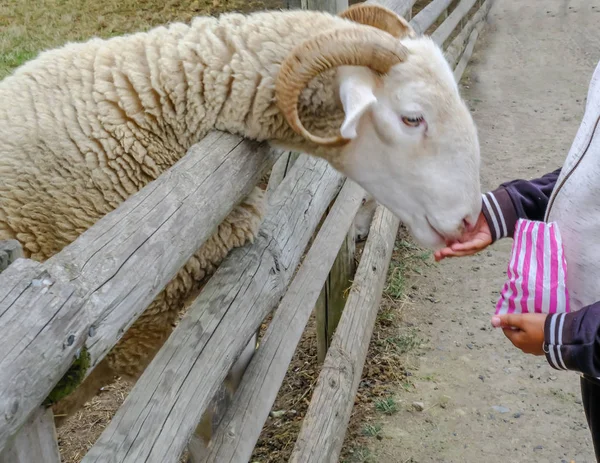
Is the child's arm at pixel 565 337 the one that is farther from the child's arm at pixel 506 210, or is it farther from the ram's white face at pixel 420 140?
the ram's white face at pixel 420 140

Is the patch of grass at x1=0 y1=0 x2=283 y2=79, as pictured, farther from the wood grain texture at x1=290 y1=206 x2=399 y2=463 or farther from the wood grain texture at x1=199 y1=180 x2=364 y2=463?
the wood grain texture at x1=199 y1=180 x2=364 y2=463

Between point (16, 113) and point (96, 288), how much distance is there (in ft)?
3.61

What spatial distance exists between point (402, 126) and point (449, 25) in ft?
18.4

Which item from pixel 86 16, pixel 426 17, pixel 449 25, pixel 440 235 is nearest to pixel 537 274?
pixel 440 235

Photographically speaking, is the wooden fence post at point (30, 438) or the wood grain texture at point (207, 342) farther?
the wood grain texture at point (207, 342)

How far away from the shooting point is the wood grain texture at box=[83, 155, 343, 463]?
153 cm

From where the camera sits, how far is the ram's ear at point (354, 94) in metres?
2.04

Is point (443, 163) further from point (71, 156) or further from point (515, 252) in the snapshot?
point (71, 156)

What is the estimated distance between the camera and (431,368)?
377 centimetres

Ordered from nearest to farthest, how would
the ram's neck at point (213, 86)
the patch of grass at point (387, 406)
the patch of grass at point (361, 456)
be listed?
1. the ram's neck at point (213, 86)
2. the patch of grass at point (361, 456)
3. the patch of grass at point (387, 406)

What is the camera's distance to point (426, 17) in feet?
19.3

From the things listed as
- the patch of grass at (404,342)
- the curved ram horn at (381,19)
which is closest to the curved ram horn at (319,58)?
the curved ram horn at (381,19)

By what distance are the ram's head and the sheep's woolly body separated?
5.4 inches

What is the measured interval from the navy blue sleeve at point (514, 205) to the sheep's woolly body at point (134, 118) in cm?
60
